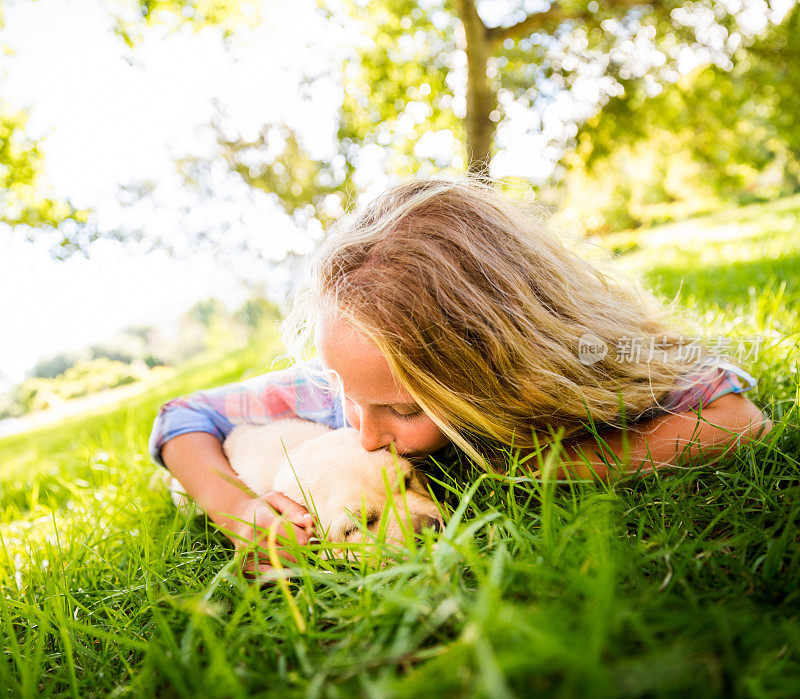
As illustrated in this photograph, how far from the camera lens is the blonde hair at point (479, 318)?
1485 millimetres

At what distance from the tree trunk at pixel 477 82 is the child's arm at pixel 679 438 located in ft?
16.1

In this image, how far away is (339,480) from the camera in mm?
1499

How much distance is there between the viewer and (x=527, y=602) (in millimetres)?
810

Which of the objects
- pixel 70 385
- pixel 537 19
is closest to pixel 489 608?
pixel 537 19

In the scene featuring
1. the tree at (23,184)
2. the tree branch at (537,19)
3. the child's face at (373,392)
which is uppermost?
the tree branch at (537,19)

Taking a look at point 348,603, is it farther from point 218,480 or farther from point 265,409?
point 265,409

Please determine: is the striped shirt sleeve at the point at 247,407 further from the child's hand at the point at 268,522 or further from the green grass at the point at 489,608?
the child's hand at the point at 268,522

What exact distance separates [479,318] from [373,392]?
364 mm

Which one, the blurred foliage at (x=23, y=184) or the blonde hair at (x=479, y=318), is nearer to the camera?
the blonde hair at (x=479, y=318)

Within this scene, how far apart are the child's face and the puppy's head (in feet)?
0.22

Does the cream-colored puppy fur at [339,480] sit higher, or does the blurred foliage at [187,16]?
the blurred foliage at [187,16]

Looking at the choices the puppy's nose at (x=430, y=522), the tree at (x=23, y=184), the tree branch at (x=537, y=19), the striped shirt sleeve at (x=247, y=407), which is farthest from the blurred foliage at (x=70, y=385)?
the puppy's nose at (x=430, y=522)

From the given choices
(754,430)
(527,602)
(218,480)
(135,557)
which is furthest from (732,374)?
(135,557)

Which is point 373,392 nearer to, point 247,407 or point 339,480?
point 339,480
